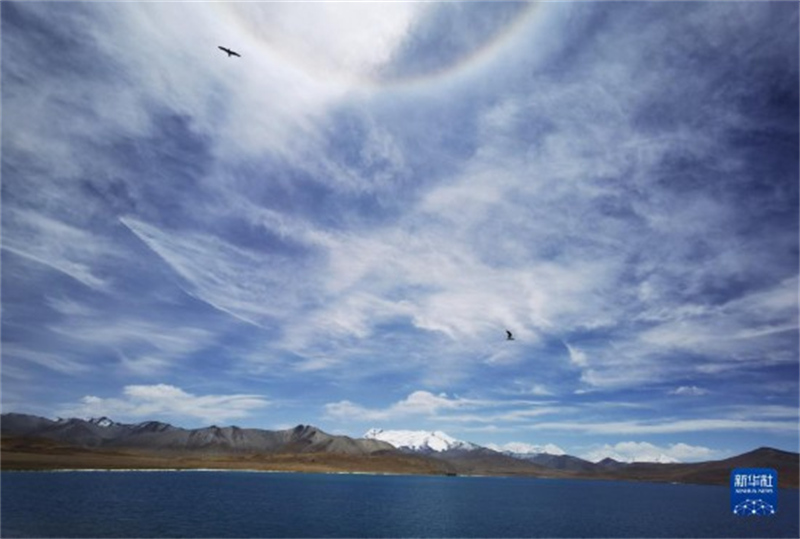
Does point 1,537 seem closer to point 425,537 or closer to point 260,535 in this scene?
point 260,535

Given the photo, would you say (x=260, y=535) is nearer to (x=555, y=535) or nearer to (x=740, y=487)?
(x=555, y=535)

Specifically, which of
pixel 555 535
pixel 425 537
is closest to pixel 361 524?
pixel 425 537

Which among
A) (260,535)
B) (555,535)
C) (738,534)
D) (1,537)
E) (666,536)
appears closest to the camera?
(1,537)

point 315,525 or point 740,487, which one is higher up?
point 740,487

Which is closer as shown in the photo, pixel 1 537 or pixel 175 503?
pixel 1 537

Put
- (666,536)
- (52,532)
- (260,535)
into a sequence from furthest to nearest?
(666,536) < (260,535) < (52,532)

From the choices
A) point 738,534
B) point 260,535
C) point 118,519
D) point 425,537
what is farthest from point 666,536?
point 118,519
